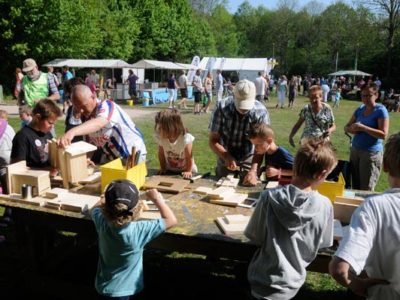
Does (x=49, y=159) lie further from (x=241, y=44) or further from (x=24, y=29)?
(x=241, y=44)

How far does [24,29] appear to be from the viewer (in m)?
20.8

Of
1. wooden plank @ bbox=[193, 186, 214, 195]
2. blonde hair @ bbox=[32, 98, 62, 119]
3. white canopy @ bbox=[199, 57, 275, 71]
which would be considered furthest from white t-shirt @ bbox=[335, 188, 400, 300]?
white canopy @ bbox=[199, 57, 275, 71]

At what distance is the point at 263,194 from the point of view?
77.2 inches

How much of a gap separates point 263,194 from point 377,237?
2.07 ft

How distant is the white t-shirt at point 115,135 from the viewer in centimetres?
337

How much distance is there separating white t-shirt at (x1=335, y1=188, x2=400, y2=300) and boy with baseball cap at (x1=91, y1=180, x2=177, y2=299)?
3.52 feet

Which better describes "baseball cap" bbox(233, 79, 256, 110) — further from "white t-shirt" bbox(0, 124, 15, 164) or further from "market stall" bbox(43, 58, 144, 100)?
"market stall" bbox(43, 58, 144, 100)

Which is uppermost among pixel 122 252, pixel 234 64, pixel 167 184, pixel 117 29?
pixel 117 29

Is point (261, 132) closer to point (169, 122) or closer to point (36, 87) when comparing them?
point (169, 122)

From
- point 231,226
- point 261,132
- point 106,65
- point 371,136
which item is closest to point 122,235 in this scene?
point 231,226

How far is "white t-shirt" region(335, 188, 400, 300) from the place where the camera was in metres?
1.40

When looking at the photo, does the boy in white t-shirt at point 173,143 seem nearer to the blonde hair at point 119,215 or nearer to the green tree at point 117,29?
the blonde hair at point 119,215

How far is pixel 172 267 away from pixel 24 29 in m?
20.7

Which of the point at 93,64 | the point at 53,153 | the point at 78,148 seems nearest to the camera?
the point at 78,148
